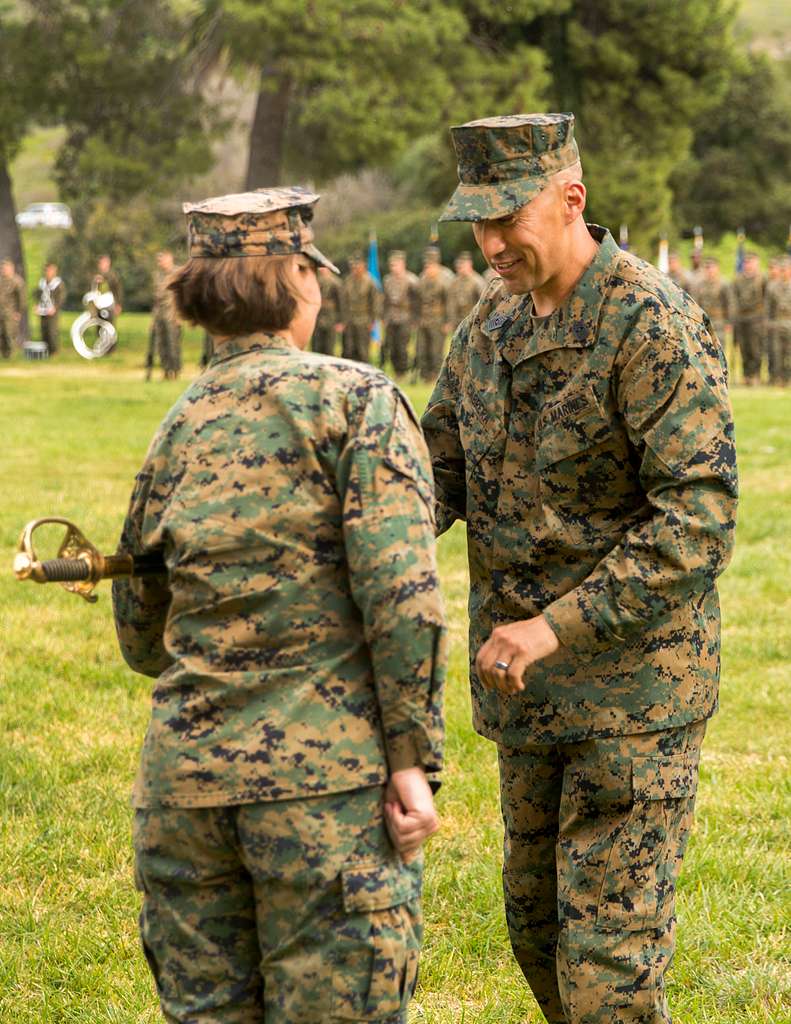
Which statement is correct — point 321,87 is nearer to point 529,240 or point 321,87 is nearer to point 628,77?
point 628,77

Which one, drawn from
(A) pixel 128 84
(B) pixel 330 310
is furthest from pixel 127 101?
(B) pixel 330 310

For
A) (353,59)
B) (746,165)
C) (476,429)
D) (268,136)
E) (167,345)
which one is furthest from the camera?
(746,165)

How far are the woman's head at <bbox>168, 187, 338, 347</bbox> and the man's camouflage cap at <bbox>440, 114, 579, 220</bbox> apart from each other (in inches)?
22.4

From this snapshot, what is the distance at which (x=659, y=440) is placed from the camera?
10.2 ft

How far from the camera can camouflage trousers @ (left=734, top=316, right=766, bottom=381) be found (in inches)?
1102

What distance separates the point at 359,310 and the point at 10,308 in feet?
28.0

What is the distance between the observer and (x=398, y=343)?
30.6m

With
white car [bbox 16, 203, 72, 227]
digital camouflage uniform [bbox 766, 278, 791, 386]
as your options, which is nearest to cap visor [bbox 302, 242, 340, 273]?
digital camouflage uniform [bbox 766, 278, 791, 386]

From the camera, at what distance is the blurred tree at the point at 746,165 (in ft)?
168

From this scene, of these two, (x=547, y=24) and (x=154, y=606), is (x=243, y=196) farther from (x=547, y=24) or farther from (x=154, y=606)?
(x=547, y=24)

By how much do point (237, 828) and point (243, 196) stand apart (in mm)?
1067

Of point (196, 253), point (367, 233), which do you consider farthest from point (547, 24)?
point (196, 253)

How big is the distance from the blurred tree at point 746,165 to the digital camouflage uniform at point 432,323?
2316 cm

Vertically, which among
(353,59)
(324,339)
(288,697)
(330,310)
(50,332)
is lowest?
(50,332)
